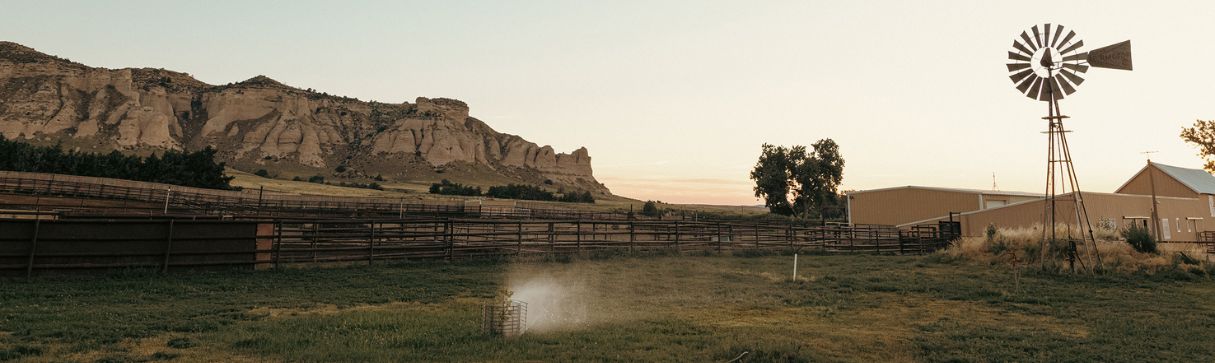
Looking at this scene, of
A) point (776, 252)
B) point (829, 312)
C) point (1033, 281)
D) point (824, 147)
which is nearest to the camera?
point (829, 312)

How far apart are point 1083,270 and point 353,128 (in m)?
153

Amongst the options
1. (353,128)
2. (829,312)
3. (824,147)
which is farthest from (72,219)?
(353,128)

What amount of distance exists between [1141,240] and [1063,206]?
15.8 metres

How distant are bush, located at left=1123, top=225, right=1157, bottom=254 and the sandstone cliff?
393ft

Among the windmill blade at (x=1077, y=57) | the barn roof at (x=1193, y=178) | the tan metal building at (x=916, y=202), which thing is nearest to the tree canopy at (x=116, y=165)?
the tan metal building at (x=916, y=202)

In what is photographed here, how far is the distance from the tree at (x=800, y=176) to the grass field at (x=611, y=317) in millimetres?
48897

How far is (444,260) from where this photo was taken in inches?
683

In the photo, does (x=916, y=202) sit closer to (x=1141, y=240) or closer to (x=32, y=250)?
(x=1141, y=240)

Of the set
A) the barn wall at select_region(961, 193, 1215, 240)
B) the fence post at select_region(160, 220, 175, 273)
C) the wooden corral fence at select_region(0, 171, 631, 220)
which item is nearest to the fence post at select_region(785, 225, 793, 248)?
the barn wall at select_region(961, 193, 1215, 240)

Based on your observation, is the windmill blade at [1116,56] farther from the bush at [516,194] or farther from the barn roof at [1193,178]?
the bush at [516,194]

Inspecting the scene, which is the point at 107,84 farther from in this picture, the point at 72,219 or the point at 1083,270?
the point at 1083,270

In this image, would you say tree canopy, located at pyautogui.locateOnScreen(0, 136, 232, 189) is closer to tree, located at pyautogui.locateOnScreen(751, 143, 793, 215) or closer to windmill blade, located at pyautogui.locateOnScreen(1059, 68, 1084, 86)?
tree, located at pyautogui.locateOnScreen(751, 143, 793, 215)

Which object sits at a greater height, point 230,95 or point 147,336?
point 230,95

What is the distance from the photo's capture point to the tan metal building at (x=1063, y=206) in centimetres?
3341
